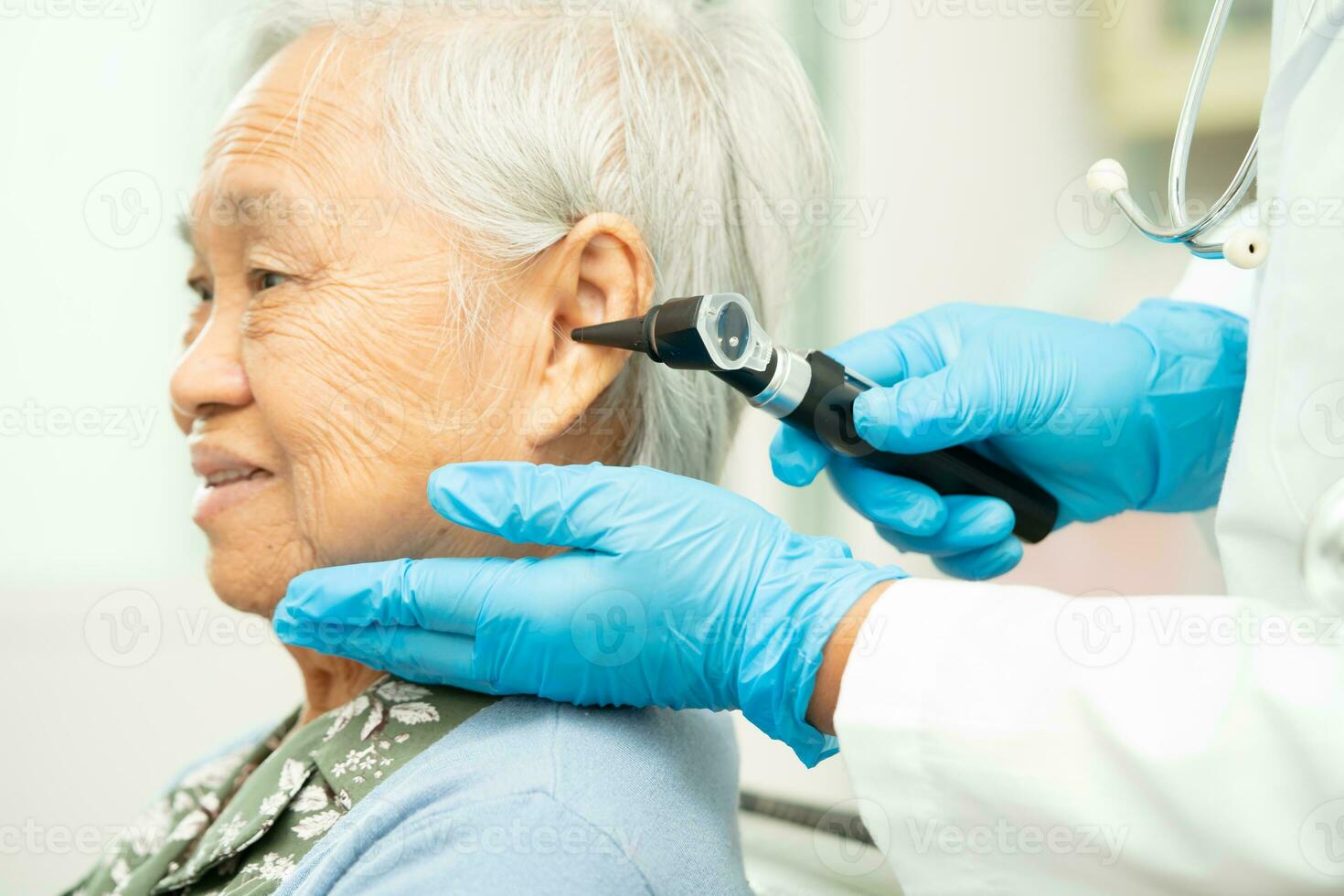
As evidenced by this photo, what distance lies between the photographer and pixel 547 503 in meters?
0.85

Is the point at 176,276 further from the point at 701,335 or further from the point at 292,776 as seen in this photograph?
the point at 701,335

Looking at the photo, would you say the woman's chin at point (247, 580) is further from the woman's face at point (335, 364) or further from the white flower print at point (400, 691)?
the white flower print at point (400, 691)

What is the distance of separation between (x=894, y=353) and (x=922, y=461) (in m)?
0.14

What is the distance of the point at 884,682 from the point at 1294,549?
0.34 m

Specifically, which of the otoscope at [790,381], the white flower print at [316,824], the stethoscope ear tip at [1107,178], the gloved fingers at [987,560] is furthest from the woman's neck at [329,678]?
the stethoscope ear tip at [1107,178]

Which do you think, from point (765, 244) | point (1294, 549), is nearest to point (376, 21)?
point (765, 244)

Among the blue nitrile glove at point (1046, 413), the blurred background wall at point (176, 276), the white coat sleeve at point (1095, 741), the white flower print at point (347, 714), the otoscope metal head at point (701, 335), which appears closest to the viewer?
the white coat sleeve at point (1095, 741)

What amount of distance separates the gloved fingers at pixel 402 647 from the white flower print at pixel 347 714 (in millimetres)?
52

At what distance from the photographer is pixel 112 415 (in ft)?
6.73

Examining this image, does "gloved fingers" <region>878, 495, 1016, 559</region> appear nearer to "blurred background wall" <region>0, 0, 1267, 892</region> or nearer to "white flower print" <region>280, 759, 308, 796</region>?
"white flower print" <region>280, 759, 308, 796</region>

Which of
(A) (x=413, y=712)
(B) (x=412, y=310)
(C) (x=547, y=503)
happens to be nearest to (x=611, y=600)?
(C) (x=547, y=503)

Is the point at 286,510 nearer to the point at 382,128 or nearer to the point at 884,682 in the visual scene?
the point at 382,128

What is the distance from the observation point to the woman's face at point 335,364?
940 millimetres

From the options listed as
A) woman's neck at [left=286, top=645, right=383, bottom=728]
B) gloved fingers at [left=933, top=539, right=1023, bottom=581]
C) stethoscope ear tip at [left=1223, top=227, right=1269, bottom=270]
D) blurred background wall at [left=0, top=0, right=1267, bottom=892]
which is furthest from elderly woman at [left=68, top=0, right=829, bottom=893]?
blurred background wall at [left=0, top=0, right=1267, bottom=892]
